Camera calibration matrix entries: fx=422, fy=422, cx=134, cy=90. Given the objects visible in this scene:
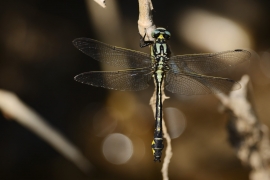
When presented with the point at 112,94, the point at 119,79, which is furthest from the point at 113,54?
the point at 112,94

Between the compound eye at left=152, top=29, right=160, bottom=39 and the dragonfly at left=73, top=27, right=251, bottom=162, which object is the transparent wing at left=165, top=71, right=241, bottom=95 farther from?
the compound eye at left=152, top=29, right=160, bottom=39

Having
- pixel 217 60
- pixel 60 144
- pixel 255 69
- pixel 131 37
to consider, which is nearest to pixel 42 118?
pixel 60 144

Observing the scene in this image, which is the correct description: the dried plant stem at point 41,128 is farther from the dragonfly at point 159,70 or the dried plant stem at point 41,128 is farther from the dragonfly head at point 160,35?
the dragonfly head at point 160,35

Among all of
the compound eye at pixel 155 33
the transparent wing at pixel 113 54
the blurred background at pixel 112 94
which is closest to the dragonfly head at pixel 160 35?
the compound eye at pixel 155 33

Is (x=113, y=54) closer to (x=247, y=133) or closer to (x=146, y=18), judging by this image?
(x=146, y=18)

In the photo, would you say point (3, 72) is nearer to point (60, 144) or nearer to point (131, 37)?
point (60, 144)

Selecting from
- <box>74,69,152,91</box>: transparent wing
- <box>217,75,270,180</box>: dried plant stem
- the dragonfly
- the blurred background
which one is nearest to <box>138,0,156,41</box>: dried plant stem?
the dragonfly
